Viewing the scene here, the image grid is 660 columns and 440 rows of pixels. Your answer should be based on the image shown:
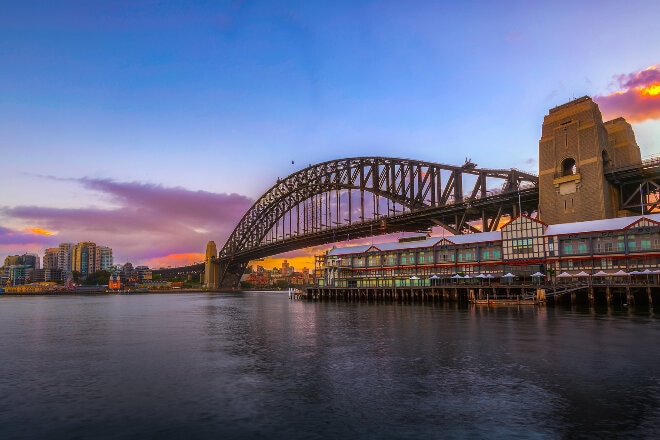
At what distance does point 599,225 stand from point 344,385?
181ft

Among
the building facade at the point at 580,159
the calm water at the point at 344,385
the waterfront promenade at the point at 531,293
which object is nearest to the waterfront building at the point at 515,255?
the waterfront promenade at the point at 531,293

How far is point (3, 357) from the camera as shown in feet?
94.6

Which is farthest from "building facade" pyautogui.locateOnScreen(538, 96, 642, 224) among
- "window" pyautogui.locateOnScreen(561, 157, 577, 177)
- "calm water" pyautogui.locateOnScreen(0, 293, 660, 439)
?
"calm water" pyautogui.locateOnScreen(0, 293, 660, 439)

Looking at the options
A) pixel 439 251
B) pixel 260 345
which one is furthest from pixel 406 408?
pixel 439 251

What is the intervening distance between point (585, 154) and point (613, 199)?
7.76 meters

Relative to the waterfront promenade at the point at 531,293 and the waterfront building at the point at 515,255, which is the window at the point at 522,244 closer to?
the waterfront building at the point at 515,255

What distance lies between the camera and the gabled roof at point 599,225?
59478mm

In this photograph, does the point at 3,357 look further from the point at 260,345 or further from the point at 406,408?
the point at 406,408

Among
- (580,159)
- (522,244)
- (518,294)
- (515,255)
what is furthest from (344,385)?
(580,159)

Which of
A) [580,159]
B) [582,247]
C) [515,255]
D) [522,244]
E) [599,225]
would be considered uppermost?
[580,159]

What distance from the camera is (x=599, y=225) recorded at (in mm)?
62125

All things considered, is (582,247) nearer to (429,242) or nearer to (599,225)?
(599,225)

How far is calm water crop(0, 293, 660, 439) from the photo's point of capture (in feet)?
49.3

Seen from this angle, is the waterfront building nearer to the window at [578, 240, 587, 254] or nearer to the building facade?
the window at [578, 240, 587, 254]
